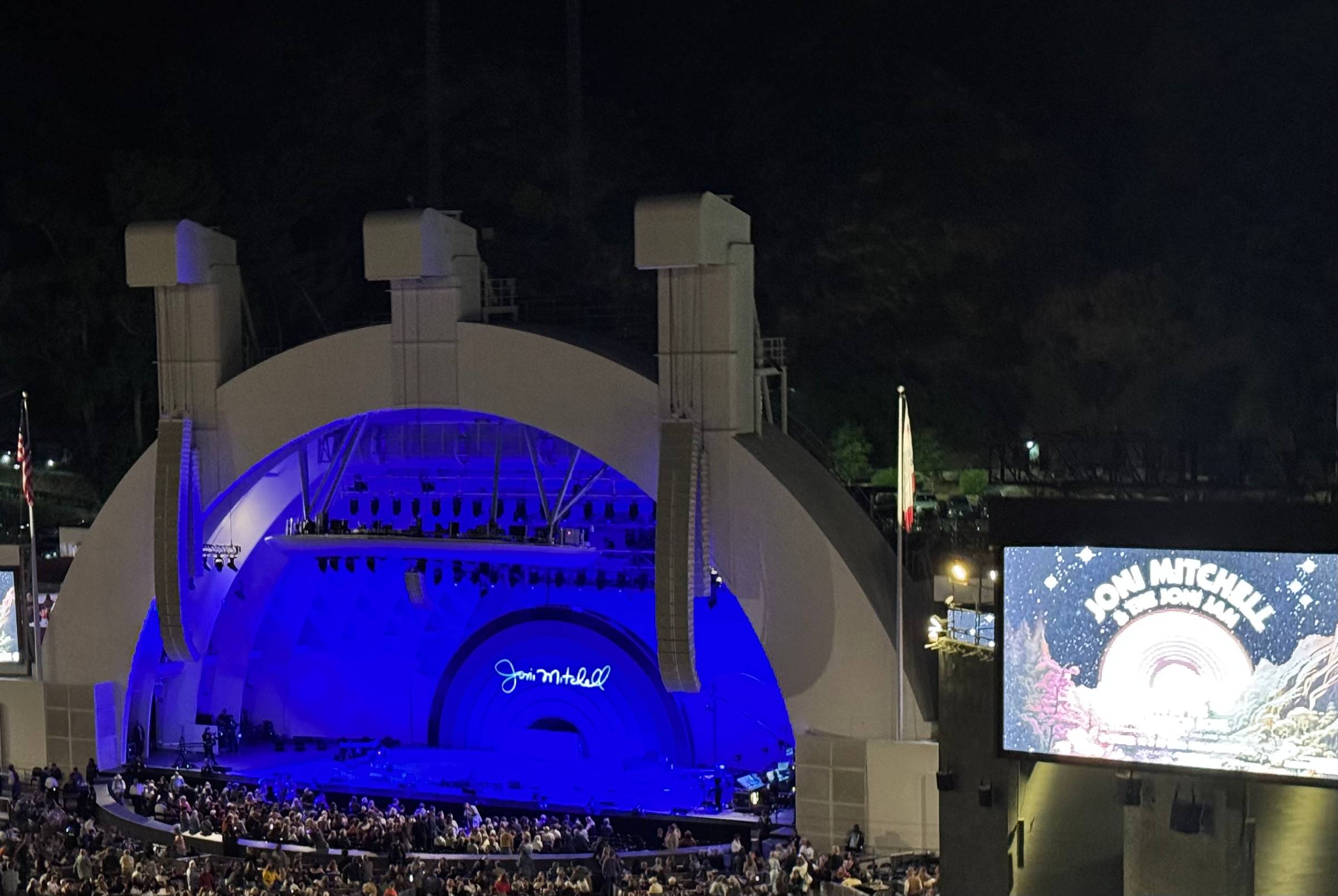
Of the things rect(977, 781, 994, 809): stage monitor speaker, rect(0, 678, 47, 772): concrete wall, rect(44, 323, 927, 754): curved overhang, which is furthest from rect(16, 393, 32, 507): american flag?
rect(977, 781, 994, 809): stage monitor speaker

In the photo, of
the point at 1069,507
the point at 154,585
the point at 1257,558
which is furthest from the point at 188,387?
the point at 1257,558

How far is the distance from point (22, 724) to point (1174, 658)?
23.7 metres

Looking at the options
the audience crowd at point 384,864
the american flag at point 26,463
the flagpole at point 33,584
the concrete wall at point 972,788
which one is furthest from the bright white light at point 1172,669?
the flagpole at point 33,584

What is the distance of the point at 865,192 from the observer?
2055 inches

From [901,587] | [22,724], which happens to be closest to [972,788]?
[901,587]

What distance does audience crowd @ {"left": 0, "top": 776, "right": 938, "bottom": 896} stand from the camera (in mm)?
23219

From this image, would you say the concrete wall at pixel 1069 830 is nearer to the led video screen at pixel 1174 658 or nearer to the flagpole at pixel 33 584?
the led video screen at pixel 1174 658

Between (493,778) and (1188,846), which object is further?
(493,778)

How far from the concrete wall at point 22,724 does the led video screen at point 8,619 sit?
1.69ft

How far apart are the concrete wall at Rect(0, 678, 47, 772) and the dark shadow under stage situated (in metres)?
2.26

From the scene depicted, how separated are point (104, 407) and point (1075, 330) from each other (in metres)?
33.5

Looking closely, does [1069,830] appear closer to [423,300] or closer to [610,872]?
[610,872]

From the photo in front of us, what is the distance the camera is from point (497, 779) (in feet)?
109
